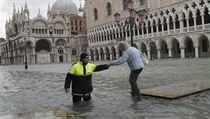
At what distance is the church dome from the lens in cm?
9419

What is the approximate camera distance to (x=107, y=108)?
6645 millimetres

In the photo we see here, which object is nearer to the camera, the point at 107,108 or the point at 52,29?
the point at 107,108

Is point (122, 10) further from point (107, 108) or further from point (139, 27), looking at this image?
point (107, 108)

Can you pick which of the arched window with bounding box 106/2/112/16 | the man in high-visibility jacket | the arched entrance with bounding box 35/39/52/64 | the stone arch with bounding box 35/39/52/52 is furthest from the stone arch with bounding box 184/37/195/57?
the stone arch with bounding box 35/39/52/52

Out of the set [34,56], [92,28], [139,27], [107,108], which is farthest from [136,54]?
[34,56]

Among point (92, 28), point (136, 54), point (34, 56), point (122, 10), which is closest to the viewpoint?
point (136, 54)

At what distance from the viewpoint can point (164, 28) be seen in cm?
4609

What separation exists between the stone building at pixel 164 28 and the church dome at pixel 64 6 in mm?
33204

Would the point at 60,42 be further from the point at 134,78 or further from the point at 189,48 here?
the point at 134,78

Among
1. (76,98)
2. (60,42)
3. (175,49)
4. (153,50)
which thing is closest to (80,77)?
(76,98)

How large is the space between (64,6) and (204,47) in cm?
6161

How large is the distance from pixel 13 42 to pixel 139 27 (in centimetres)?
4890

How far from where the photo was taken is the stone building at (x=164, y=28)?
3956cm

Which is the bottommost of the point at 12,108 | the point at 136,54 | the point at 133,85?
the point at 12,108
